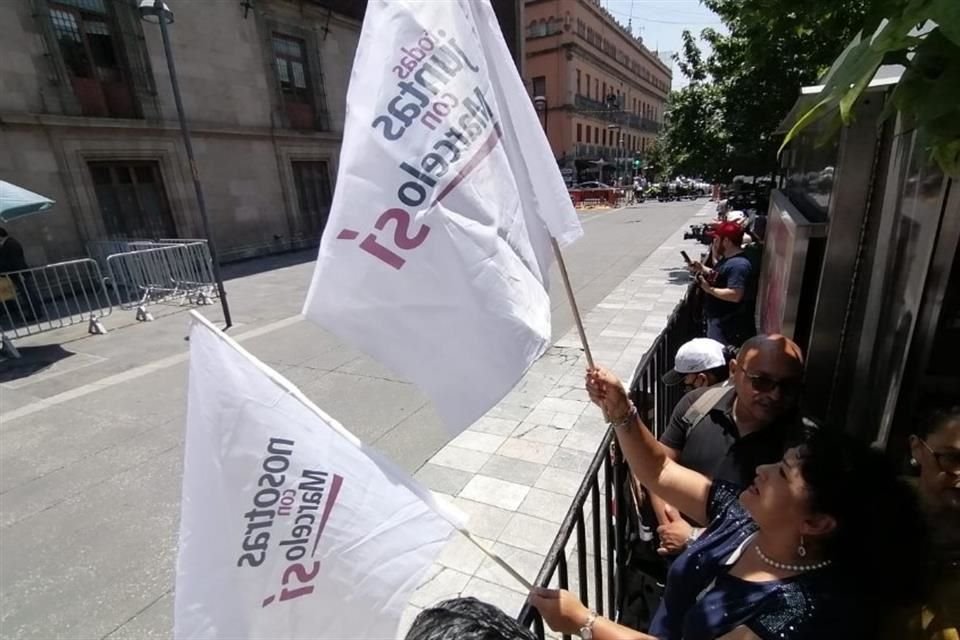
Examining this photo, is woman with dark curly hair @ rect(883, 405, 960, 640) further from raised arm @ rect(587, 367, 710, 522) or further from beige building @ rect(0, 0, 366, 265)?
beige building @ rect(0, 0, 366, 265)

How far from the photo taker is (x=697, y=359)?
2.90 m

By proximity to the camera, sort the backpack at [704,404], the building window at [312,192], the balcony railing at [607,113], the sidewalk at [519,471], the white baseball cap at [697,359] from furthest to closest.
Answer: the balcony railing at [607,113], the building window at [312,192], the sidewalk at [519,471], the white baseball cap at [697,359], the backpack at [704,404]

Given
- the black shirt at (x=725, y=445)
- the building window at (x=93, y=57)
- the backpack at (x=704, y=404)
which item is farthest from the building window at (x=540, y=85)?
the black shirt at (x=725, y=445)

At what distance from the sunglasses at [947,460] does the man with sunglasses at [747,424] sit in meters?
0.57

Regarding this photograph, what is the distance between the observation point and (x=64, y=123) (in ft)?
36.3

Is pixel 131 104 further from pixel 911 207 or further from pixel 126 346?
pixel 911 207

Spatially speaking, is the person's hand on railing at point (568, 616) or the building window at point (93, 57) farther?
the building window at point (93, 57)

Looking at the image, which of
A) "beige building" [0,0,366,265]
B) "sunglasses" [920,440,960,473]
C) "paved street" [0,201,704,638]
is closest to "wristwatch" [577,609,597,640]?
"sunglasses" [920,440,960,473]

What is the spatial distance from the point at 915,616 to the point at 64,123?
15.0 m

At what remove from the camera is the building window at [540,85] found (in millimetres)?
44281

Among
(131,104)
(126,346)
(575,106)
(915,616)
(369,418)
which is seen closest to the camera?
(915,616)

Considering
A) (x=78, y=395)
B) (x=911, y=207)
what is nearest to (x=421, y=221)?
(x=911, y=207)

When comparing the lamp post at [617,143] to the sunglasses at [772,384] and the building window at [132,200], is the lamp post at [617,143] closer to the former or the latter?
the building window at [132,200]

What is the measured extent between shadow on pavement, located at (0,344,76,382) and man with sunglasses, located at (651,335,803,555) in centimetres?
842
